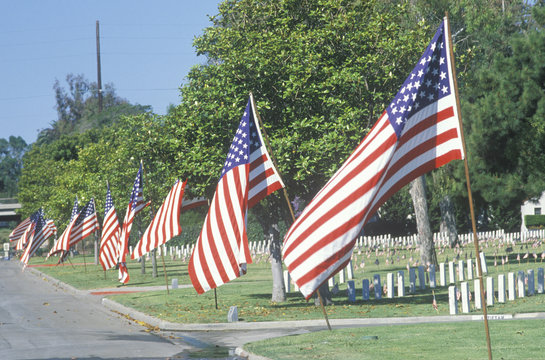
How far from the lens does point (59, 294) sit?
30516mm

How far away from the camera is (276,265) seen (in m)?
22.5

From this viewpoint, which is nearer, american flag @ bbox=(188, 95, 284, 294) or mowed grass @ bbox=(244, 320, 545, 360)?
mowed grass @ bbox=(244, 320, 545, 360)

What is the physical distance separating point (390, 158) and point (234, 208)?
16.5 ft

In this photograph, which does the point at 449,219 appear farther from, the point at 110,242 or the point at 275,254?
the point at 275,254

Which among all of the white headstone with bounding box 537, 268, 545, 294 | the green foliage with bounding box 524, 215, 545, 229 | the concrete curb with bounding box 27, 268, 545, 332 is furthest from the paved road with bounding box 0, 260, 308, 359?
the green foliage with bounding box 524, 215, 545, 229

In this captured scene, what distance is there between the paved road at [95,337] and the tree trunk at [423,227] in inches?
579

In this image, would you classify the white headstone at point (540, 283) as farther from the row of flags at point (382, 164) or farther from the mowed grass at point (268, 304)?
the row of flags at point (382, 164)

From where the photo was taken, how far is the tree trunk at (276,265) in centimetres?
2242

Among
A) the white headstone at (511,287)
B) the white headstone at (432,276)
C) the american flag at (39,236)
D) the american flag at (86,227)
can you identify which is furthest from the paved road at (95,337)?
the american flag at (39,236)

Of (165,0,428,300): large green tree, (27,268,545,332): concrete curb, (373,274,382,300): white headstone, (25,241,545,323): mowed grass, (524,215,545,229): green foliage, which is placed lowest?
(27,268,545,332): concrete curb

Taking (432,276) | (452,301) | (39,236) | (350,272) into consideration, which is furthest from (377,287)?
(39,236)

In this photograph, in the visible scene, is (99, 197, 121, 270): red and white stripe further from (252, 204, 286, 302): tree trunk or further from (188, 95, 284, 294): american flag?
(188, 95, 284, 294): american flag

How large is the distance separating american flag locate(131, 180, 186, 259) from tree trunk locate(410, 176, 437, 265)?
13873mm

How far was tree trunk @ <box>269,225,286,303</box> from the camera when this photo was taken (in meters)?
22.4
